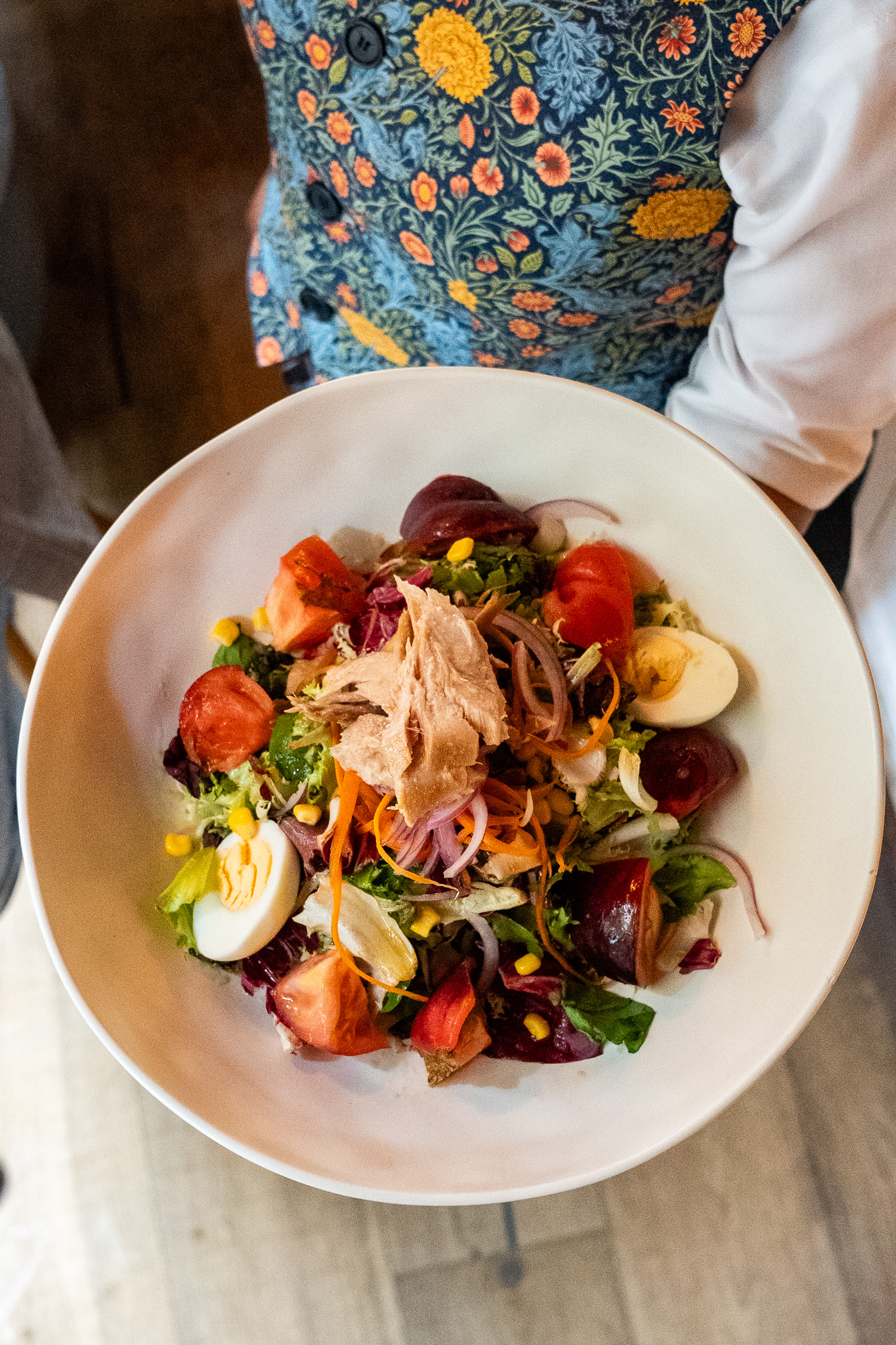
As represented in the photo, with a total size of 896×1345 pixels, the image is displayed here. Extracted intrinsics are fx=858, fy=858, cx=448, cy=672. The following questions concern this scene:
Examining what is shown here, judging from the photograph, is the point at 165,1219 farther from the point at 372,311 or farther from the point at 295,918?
the point at 372,311

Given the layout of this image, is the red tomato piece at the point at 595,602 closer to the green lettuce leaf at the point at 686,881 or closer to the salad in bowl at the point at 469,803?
the salad in bowl at the point at 469,803

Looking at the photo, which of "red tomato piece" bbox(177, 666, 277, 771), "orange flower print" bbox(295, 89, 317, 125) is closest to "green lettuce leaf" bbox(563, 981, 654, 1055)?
"red tomato piece" bbox(177, 666, 277, 771)

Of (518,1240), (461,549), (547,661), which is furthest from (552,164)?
(518,1240)

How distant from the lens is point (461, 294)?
38.1 inches

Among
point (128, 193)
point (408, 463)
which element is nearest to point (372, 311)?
point (408, 463)

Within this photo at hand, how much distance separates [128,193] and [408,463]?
4.73 ft

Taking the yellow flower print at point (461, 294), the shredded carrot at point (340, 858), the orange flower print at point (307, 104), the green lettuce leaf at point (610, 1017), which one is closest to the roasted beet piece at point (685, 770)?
the green lettuce leaf at point (610, 1017)

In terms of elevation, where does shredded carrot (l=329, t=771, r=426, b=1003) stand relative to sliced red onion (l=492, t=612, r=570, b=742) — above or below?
below

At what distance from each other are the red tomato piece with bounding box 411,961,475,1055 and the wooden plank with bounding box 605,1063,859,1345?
77 centimetres

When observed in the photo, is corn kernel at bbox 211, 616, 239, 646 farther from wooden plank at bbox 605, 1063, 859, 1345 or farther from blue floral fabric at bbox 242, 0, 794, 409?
wooden plank at bbox 605, 1063, 859, 1345

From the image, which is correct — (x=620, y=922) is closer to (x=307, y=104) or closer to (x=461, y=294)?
(x=461, y=294)

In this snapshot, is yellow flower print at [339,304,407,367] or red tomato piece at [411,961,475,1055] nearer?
red tomato piece at [411,961,475,1055]

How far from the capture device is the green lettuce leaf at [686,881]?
934mm

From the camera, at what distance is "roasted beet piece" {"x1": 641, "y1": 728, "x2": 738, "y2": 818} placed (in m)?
0.91
